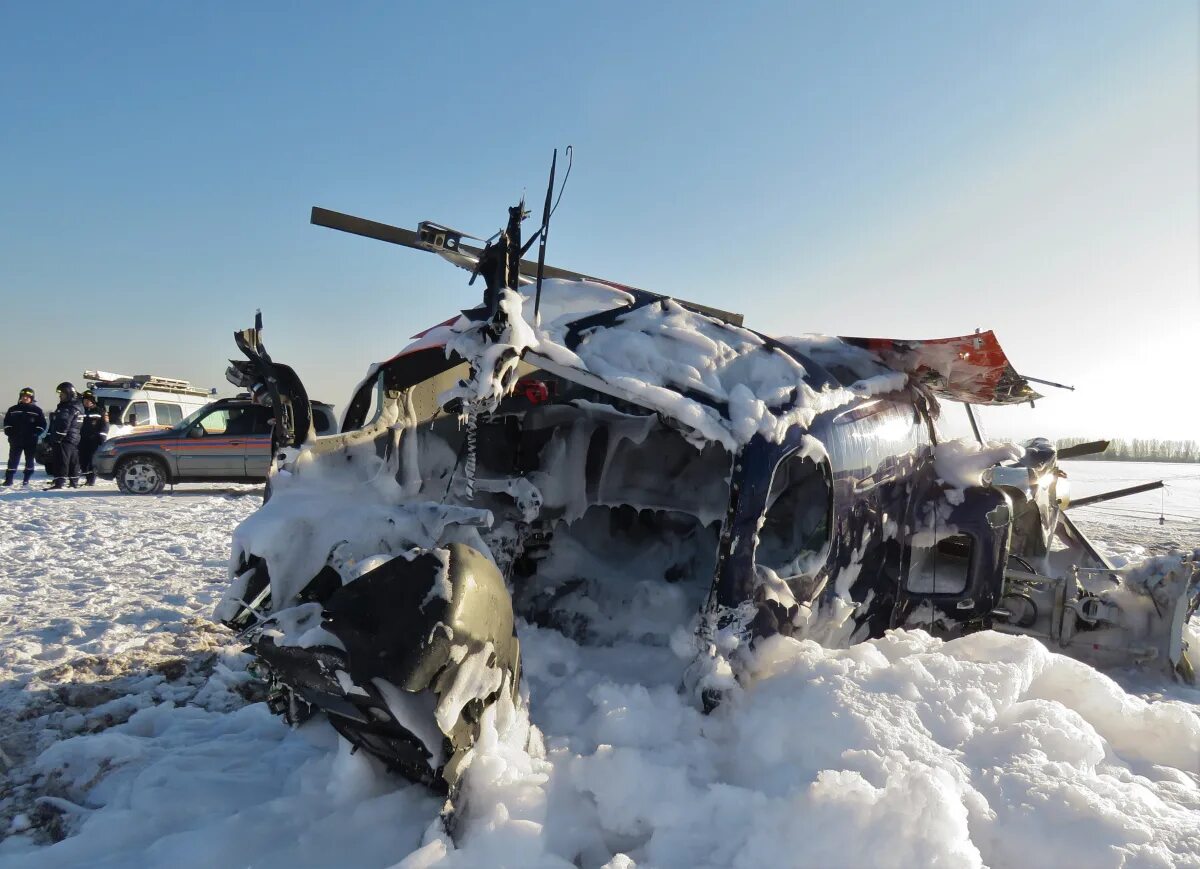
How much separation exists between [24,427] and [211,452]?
3280mm

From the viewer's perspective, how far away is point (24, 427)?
1245 centimetres

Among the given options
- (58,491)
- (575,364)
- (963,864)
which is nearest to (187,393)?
(58,491)

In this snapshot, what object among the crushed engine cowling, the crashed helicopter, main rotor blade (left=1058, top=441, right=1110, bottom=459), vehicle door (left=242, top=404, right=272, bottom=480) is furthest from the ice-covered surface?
vehicle door (left=242, top=404, right=272, bottom=480)

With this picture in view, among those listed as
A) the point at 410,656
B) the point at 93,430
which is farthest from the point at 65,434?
the point at 410,656

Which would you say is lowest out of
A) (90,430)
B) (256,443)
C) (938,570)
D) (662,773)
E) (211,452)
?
(662,773)

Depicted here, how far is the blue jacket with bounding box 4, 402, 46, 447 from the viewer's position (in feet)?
40.0

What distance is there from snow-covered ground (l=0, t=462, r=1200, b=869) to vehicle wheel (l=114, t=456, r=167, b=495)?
382 inches

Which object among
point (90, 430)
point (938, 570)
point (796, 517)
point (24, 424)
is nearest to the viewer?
point (796, 517)

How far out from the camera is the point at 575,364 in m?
2.93

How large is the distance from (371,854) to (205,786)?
3.45 ft

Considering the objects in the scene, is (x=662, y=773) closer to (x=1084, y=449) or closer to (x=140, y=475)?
(x=1084, y=449)

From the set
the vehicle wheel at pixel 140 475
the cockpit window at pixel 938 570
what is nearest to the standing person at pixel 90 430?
the vehicle wheel at pixel 140 475

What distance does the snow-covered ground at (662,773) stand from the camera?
2.30 meters

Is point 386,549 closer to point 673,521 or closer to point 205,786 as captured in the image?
point 205,786
